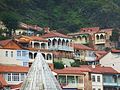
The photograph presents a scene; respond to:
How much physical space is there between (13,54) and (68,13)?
47.1 meters

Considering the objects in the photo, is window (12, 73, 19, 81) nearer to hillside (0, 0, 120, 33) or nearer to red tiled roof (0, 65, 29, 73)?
red tiled roof (0, 65, 29, 73)

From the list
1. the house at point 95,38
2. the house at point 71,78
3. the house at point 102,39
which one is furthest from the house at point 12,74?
the house at point 102,39

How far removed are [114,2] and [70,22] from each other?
2403 cm

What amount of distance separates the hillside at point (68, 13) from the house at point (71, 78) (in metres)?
34.4

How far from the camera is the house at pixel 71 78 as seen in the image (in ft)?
265

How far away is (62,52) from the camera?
97.9 m

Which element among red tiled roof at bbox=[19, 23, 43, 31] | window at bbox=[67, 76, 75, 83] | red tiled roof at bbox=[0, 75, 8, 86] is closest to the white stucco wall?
window at bbox=[67, 76, 75, 83]

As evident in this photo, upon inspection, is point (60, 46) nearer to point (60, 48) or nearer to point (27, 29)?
point (60, 48)

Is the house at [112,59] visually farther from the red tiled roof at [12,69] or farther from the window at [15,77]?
the window at [15,77]

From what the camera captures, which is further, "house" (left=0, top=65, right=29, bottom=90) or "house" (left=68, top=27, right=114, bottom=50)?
"house" (left=68, top=27, right=114, bottom=50)

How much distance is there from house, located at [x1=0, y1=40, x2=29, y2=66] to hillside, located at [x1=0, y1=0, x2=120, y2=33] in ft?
105

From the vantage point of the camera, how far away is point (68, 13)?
128500 mm

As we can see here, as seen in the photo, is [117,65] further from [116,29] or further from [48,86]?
[48,86]

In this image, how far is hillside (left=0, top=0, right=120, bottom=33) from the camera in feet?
390
